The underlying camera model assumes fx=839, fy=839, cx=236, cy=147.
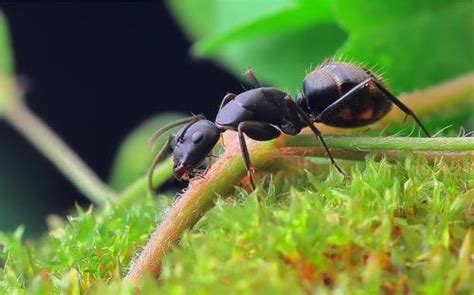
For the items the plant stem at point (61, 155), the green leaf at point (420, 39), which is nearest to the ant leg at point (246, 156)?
the green leaf at point (420, 39)

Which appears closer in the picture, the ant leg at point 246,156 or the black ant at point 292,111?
the ant leg at point 246,156

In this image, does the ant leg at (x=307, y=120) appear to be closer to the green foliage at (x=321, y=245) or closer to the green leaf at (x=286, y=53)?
Answer: the green foliage at (x=321, y=245)

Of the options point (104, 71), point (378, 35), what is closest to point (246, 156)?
point (378, 35)

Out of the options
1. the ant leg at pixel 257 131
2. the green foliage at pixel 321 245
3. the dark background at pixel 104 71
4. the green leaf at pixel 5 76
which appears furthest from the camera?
the dark background at pixel 104 71

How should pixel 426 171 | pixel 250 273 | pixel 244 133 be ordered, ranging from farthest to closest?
pixel 244 133, pixel 426 171, pixel 250 273

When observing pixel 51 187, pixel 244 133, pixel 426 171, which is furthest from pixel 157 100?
pixel 426 171

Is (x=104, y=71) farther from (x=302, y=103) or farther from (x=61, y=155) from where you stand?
(x=302, y=103)

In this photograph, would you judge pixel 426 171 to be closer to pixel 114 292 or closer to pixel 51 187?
pixel 114 292
